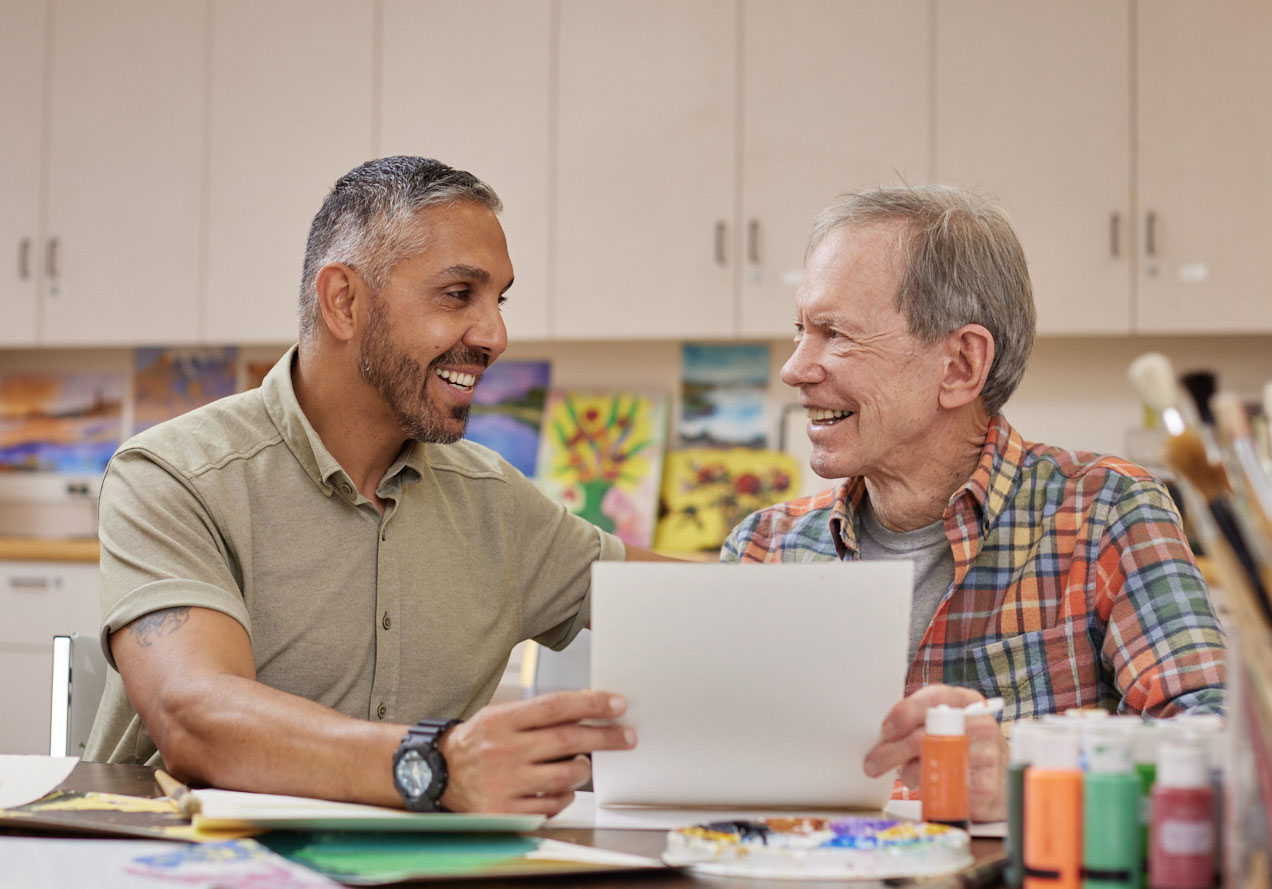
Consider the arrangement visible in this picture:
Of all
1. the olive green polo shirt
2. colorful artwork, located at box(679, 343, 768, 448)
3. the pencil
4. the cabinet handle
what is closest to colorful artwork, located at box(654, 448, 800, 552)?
colorful artwork, located at box(679, 343, 768, 448)

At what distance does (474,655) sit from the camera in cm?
171

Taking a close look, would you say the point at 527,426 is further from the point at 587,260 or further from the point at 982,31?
the point at 982,31

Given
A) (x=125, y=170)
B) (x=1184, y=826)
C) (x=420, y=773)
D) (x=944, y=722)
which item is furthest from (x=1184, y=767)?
(x=125, y=170)

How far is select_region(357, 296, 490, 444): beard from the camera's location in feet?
5.67

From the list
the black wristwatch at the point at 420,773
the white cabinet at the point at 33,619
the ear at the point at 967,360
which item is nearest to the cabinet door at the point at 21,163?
the white cabinet at the point at 33,619

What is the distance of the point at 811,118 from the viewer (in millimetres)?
3439

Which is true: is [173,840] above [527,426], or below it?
below

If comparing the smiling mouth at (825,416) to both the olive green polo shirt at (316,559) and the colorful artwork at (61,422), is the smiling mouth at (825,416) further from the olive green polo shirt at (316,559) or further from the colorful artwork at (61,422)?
the colorful artwork at (61,422)

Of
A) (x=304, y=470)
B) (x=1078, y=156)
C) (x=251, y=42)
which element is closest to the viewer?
(x=304, y=470)

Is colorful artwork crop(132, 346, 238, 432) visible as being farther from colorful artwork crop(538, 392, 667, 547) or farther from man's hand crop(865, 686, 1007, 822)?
man's hand crop(865, 686, 1007, 822)

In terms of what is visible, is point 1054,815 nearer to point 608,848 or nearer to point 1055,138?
point 608,848

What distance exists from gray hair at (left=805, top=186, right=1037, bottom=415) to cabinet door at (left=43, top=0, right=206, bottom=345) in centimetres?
272

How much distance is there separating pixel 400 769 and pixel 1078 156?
2.66 m

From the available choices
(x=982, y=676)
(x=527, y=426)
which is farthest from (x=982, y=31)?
(x=982, y=676)
